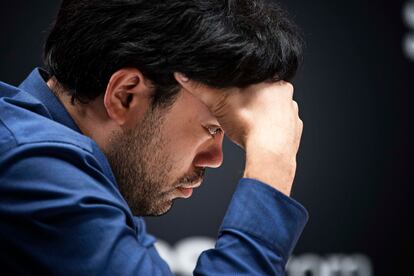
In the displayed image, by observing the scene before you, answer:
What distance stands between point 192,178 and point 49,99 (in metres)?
0.29

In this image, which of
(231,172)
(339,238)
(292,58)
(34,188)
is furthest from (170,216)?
(34,188)

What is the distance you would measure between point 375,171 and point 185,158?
1.42m

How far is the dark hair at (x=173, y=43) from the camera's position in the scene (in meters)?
1.22

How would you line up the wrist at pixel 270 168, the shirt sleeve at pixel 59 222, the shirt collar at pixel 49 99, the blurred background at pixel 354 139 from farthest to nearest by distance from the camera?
the blurred background at pixel 354 139
the shirt collar at pixel 49 99
the wrist at pixel 270 168
the shirt sleeve at pixel 59 222

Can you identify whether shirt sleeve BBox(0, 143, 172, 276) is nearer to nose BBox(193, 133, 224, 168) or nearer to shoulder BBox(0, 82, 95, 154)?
shoulder BBox(0, 82, 95, 154)

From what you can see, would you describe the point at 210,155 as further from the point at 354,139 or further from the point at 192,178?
the point at 354,139

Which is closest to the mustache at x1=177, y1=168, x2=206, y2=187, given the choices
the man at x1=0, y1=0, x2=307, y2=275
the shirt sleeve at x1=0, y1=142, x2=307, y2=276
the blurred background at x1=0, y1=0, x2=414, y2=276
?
the man at x1=0, y1=0, x2=307, y2=275

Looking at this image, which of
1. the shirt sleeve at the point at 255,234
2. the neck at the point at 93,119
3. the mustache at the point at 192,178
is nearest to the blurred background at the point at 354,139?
the mustache at the point at 192,178

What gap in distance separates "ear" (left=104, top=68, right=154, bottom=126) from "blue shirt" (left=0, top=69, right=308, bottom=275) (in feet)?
0.42

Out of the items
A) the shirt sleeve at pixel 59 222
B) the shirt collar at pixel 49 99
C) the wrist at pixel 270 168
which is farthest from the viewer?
the shirt collar at pixel 49 99

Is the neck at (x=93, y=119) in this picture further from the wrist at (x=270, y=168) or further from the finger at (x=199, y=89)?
the wrist at (x=270, y=168)

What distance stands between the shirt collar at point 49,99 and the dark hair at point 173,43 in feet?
0.15

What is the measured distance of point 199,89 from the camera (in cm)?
124

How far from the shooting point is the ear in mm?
1238
